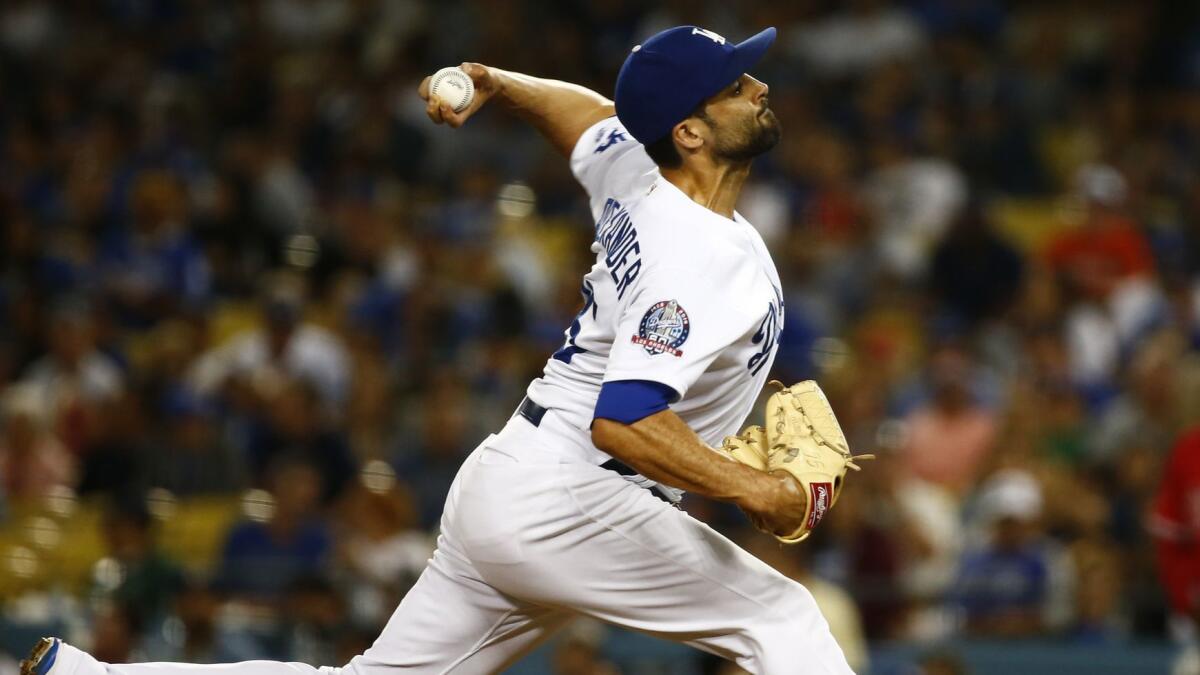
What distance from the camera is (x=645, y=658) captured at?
789cm

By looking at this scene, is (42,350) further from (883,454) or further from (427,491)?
(883,454)

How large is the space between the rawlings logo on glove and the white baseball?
3.58 ft

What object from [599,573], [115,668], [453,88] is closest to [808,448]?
[599,573]

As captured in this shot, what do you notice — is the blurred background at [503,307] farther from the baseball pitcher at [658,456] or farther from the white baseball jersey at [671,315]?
the white baseball jersey at [671,315]

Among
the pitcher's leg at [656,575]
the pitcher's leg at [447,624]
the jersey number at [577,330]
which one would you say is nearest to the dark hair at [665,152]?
the jersey number at [577,330]

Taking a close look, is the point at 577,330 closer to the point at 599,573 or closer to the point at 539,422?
the point at 539,422

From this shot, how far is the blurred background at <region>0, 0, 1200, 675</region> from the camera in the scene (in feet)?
25.9

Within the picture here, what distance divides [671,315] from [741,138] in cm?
54

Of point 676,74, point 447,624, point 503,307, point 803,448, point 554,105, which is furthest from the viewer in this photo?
point 503,307

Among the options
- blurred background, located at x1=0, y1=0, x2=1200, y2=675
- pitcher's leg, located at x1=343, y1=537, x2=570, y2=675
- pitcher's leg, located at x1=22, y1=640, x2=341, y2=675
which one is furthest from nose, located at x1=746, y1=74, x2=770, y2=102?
blurred background, located at x1=0, y1=0, x2=1200, y2=675

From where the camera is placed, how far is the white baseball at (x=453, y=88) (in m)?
4.50

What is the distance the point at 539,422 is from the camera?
14.1 feet

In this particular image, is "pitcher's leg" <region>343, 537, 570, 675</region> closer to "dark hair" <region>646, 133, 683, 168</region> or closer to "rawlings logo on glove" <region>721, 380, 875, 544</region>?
"rawlings logo on glove" <region>721, 380, 875, 544</region>

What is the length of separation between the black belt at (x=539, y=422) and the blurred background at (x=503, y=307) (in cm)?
298
